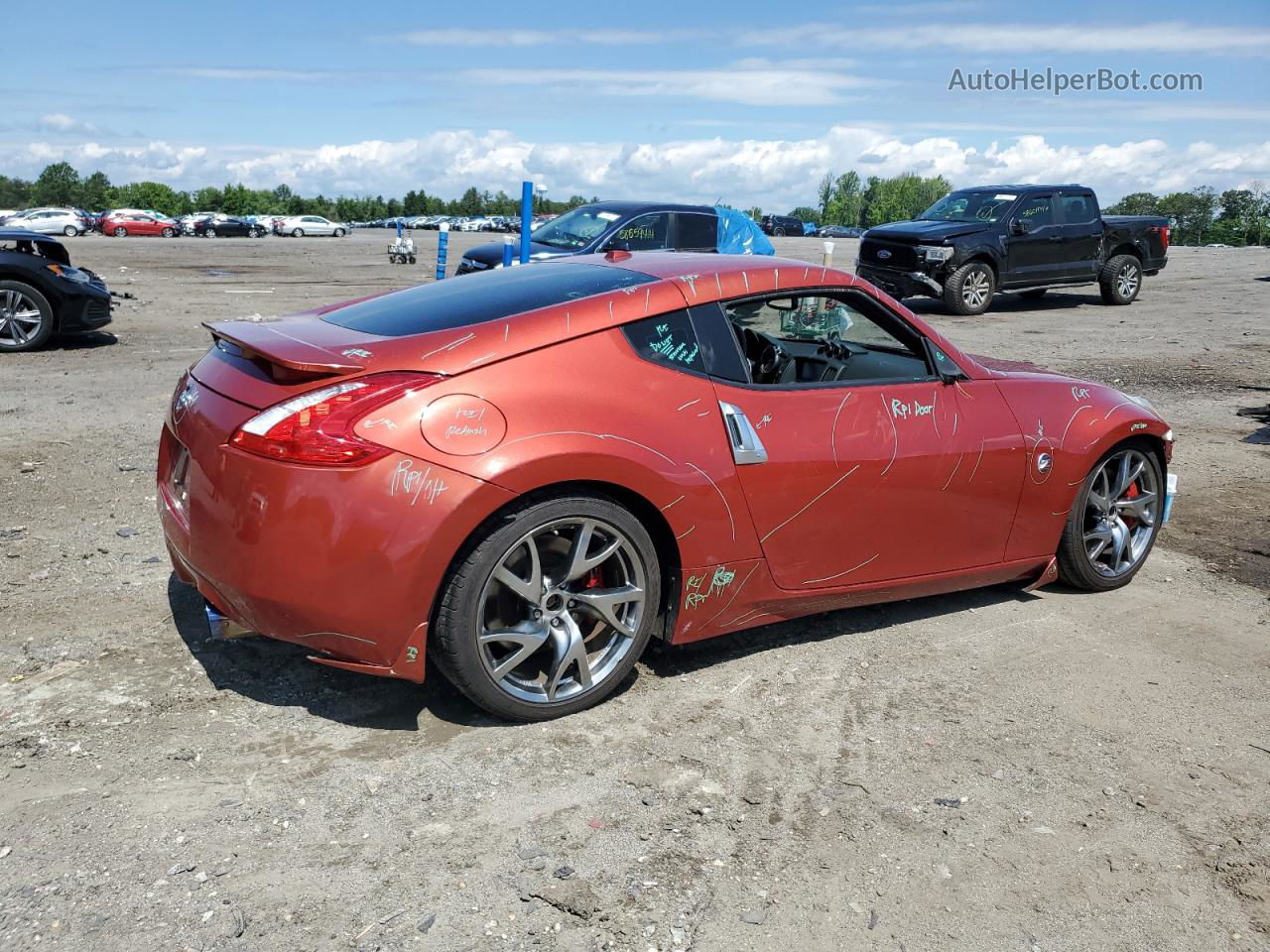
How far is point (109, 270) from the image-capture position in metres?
25.3

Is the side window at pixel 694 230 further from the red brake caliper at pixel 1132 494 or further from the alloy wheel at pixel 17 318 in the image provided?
the red brake caliper at pixel 1132 494

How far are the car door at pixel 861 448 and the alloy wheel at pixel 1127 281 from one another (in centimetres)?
1717

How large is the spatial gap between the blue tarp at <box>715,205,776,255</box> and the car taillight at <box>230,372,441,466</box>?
12446 mm

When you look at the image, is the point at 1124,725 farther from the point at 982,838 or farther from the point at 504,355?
the point at 504,355

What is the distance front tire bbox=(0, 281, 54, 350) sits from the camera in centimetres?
1127

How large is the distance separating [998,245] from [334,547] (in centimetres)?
1641

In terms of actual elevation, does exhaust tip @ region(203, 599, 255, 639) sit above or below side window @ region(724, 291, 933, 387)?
below

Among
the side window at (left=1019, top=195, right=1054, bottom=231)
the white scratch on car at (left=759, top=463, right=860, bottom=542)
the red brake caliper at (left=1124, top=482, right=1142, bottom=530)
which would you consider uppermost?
the side window at (left=1019, top=195, right=1054, bottom=231)

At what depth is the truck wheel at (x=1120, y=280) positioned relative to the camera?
65.2ft

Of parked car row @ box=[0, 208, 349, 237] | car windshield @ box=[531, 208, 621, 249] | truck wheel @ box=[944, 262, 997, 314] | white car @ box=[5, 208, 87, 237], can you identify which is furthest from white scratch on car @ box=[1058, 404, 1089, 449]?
parked car row @ box=[0, 208, 349, 237]

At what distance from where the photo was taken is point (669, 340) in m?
3.90

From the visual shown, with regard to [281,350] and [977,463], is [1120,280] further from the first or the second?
[281,350]

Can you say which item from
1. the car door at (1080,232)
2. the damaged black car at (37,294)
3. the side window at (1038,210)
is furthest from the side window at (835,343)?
the car door at (1080,232)

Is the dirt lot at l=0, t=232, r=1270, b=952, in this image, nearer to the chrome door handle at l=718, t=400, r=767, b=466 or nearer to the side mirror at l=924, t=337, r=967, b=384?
the chrome door handle at l=718, t=400, r=767, b=466
